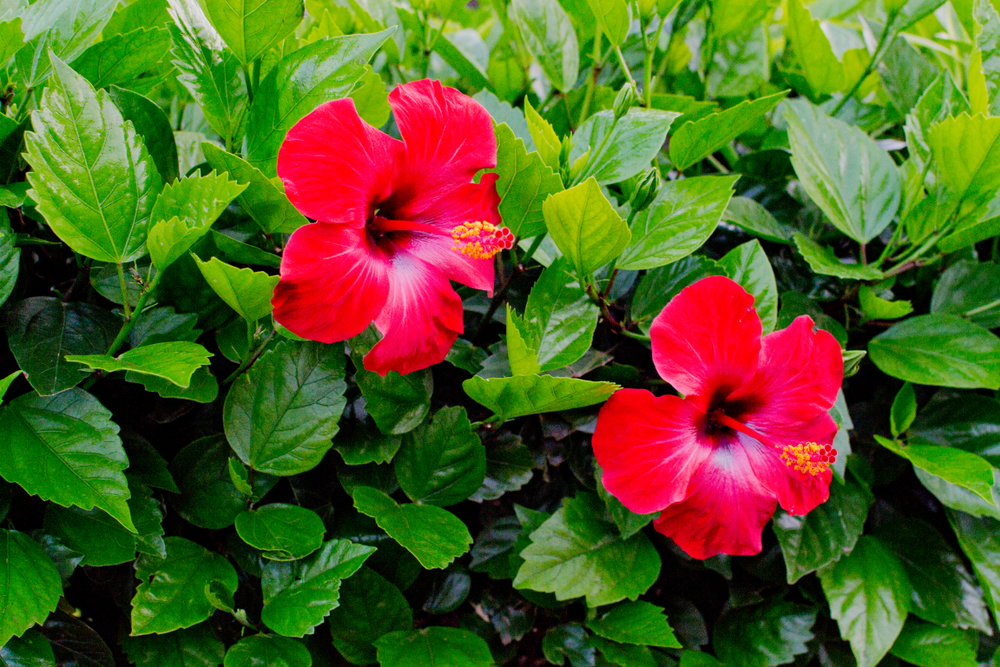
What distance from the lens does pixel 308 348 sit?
0.70 m

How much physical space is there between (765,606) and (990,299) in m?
0.52

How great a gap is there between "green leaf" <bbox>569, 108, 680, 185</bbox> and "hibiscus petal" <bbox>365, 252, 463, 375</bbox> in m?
0.20

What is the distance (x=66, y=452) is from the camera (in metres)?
0.61

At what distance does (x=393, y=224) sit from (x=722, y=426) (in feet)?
1.40

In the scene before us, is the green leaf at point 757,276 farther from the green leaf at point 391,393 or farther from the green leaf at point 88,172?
the green leaf at point 88,172

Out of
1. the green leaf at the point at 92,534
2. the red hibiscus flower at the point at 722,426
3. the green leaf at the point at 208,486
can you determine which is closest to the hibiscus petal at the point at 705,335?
the red hibiscus flower at the point at 722,426

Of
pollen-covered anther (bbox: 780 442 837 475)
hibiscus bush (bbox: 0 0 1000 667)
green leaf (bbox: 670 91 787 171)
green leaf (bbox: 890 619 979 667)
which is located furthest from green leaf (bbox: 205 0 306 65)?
green leaf (bbox: 890 619 979 667)

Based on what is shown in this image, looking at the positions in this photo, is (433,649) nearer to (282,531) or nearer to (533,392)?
(282,531)

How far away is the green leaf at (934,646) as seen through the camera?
888 millimetres

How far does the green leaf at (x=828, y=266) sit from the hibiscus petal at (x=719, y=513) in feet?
0.86

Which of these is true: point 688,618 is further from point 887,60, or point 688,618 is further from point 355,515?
point 887,60

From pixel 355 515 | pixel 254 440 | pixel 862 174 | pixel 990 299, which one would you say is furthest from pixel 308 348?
pixel 990 299

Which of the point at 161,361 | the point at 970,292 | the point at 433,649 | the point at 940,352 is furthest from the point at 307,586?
the point at 970,292

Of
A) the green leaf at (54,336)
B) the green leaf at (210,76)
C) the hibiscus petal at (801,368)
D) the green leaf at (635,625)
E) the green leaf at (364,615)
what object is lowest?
the green leaf at (635,625)
